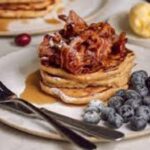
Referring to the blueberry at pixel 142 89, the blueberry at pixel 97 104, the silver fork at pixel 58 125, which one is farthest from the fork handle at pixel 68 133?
the blueberry at pixel 142 89

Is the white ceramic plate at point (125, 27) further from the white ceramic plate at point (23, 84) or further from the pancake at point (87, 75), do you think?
the pancake at point (87, 75)

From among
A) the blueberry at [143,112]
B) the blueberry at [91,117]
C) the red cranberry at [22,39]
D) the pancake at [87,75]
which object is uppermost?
the pancake at [87,75]

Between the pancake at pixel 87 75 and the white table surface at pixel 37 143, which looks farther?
the pancake at pixel 87 75

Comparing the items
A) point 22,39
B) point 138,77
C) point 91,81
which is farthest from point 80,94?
point 22,39

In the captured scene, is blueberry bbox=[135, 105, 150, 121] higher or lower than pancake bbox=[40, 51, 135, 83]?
lower

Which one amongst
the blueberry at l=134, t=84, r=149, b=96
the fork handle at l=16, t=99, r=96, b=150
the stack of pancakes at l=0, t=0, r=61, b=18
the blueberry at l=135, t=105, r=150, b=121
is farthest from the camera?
the stack of pancakes at l=0, t=0, r=61, b=18

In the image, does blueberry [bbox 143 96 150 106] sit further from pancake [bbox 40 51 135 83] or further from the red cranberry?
the red cranberry

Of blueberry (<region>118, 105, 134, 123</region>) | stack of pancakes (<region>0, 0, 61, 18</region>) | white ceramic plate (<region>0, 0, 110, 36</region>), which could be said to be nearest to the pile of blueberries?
blueberry (<region>118, 105, 134, 123</region>)
